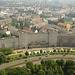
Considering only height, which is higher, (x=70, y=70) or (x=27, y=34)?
(x=27, y=34)

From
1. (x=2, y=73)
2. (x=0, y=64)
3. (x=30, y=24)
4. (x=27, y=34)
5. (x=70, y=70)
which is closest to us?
(x=2, y=73)

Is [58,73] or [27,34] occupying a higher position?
[27,34]

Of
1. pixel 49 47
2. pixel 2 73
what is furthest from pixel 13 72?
pixel 49 47

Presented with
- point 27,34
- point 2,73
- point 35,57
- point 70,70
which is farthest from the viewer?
point 27,34

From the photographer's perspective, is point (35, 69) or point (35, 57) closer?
point (35, 69)

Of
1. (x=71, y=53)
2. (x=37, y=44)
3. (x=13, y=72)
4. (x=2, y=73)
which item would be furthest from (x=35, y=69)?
(x=37, y=44)

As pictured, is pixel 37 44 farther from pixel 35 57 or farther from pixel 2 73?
pixel 2 73

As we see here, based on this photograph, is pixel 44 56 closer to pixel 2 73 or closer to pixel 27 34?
pixel 27 34

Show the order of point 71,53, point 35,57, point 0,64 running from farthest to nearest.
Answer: point 71,53 → point 35,57 → point 0,64

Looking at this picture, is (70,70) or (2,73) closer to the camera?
(2,73)
